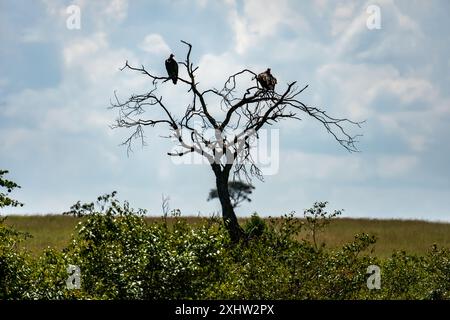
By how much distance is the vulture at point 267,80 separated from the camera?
1051 inches

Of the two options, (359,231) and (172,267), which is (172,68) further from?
(359,231)

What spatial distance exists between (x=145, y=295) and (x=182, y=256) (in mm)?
1027

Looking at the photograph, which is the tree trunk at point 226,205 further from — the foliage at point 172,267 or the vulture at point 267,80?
the foliage at point 172,267

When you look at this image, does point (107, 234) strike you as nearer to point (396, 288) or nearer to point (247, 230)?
point (396, 288)

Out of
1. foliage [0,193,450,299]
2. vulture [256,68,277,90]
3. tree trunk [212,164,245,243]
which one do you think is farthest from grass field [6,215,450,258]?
foliage [0,193,450,299]

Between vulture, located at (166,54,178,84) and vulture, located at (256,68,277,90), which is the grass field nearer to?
vulture, located at (166,54,178,84)

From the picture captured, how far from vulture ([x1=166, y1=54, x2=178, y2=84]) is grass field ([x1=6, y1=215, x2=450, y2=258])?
1220 cm

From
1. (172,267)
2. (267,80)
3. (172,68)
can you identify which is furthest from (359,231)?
(172,267)

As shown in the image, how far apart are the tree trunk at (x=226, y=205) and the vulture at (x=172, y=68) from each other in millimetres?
3387

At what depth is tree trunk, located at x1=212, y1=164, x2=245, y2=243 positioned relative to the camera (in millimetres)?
25922

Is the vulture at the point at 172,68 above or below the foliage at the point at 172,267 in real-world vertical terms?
above

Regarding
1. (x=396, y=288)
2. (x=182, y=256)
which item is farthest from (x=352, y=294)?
(x=182, y=256)

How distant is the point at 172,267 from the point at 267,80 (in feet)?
43.4

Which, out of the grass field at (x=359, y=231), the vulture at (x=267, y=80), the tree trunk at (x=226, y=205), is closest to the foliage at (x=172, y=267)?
the tree trunk at (x=226, y=205)
